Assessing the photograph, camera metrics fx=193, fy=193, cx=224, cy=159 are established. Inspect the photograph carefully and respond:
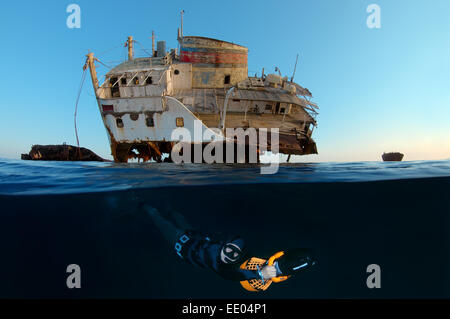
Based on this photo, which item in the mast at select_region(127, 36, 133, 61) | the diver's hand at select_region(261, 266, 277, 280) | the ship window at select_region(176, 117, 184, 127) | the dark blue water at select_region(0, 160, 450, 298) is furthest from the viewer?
the mast at select_region(127, 36, 133, 61)

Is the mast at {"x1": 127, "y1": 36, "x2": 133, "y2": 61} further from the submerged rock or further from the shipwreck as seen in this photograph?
the submerged rock

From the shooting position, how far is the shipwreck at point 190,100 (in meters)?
16.3

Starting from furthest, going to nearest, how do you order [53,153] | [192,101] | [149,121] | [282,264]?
[53,153] < [192,101] < [149,121] < [282,264]

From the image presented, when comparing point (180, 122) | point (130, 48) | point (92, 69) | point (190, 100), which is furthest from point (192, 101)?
point (130, 48)

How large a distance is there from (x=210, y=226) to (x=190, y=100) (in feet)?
54.8

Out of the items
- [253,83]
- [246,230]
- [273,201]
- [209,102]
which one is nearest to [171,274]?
[246,230]

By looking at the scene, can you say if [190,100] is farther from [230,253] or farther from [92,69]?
[230,253]

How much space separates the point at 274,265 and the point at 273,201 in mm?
1775

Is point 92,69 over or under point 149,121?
over

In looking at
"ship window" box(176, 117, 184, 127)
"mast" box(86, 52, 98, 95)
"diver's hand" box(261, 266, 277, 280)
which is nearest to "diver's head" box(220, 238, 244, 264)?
"diver's hand" box(261, 266, 277, 280)

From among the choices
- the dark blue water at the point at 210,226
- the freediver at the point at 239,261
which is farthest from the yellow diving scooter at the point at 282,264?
the dark blue water at the point at 210,226

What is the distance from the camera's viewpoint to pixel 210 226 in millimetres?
6258

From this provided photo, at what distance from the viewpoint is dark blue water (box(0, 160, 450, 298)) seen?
5242 mm

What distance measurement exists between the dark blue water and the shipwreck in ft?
32.0
